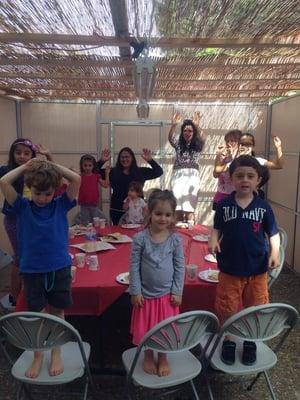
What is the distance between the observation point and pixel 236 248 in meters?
2.32

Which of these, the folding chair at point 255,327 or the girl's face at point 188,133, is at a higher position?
the girl's face at point 188,133

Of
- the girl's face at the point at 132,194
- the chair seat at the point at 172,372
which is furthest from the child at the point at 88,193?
the chair seat at the point at 172,372

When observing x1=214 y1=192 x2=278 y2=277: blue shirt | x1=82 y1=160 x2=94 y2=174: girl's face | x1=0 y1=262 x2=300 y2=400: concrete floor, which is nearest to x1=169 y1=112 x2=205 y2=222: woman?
x1=82 y1=160 x2=94 y2=174: girl's face

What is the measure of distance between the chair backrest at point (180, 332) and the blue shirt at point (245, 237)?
538 mm

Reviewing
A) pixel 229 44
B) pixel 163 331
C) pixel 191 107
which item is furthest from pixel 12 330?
pixel 191 107

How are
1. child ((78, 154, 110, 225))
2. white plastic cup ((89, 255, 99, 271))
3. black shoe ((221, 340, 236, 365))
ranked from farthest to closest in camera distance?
1. child ((78, 154, 110, 225))
2. white plastic cup ((89, 255, 99, 271))
3. black shoe ((221, 340, 236, 365))

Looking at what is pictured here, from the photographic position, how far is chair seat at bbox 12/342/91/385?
1.83 metres

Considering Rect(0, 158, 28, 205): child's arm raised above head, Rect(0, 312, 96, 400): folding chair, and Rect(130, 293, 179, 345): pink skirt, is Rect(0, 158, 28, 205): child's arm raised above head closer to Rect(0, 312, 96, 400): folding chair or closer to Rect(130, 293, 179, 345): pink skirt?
Rect(0, 312, 96, 400): folding chair

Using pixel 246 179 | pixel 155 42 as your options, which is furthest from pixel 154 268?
pixel 155 42

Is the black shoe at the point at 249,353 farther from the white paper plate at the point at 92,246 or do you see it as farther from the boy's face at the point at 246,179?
the white paper plate at the point at 92,246

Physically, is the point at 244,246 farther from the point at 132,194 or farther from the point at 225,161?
the point at 132,194

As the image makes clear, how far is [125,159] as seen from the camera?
15.5 ft

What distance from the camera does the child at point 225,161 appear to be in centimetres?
411

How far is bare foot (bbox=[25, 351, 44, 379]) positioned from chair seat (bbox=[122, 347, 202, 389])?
463mm
